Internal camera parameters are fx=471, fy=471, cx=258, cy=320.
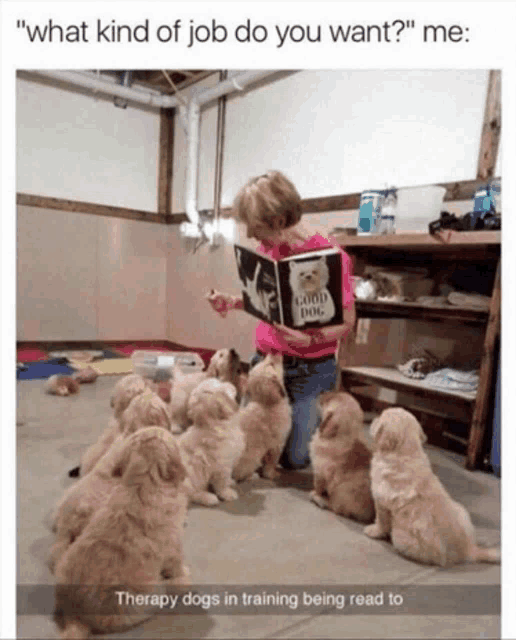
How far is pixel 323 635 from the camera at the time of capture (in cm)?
122

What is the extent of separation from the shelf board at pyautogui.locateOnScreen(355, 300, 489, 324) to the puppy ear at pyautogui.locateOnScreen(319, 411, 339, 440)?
3.92ft

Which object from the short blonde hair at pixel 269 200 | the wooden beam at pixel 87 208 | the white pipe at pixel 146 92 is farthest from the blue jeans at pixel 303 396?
the wooden beam at pixel 87 208

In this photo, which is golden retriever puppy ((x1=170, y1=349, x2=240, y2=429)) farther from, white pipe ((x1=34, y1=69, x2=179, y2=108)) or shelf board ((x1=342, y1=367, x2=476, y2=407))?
white pipe ((x1=34, y1=69, x2=179, y2=108))

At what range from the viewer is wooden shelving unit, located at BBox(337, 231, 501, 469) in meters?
2.46

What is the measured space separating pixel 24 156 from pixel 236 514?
4.61 meters

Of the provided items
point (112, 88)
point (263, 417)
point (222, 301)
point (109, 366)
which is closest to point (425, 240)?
point (222, 301)

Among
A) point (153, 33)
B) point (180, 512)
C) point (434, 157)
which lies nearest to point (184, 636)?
point (180, 512)

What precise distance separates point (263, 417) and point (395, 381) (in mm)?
1115

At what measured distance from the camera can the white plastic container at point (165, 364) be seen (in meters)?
3.46

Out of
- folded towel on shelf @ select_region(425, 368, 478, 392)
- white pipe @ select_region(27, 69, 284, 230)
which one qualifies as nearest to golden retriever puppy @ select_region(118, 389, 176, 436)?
folded towel on shelf @ select_region(425, 368, 478, 392)

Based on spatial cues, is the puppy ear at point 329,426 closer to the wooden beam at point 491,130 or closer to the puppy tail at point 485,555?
the puppy tail at point 485,555

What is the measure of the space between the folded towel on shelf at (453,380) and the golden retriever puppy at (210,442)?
139cm

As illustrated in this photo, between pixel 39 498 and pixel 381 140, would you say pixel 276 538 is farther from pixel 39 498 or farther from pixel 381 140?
pixel 381 140

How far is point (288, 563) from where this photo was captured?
5.10 feet
